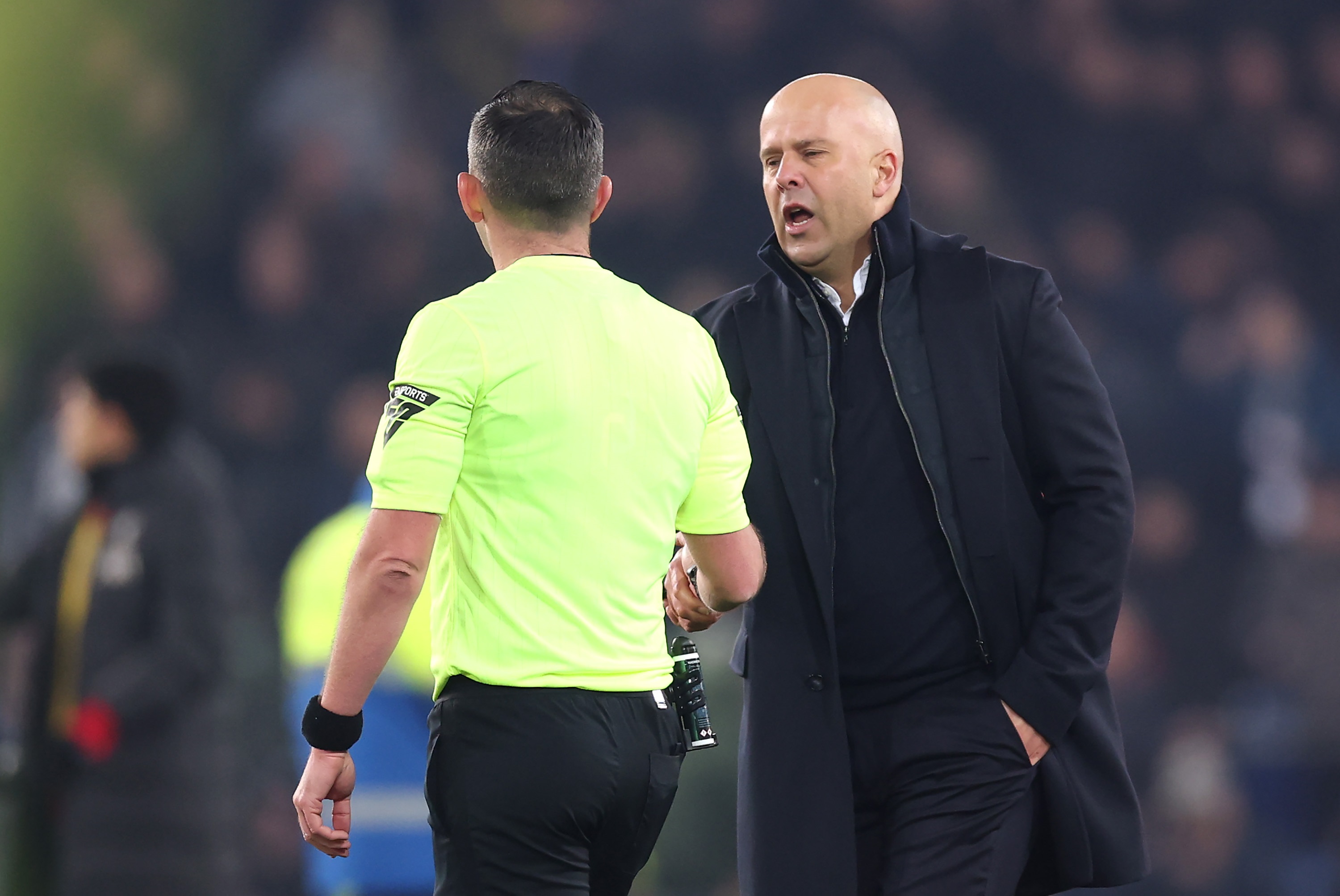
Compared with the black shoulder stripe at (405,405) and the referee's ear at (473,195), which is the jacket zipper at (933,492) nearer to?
the referee's ear at (473,195)

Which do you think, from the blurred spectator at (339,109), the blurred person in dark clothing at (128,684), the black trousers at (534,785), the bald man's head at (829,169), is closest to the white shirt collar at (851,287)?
the bald man's head at (829,169)

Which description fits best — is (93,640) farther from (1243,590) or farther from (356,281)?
(1243,590)

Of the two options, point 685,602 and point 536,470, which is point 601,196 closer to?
point 536,470

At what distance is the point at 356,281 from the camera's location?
18.2 feet

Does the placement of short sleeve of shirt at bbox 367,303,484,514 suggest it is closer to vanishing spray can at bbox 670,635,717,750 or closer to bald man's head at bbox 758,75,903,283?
vanishing spray can at bbox 670,635,717,750

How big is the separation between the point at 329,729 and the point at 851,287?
48.8 inches

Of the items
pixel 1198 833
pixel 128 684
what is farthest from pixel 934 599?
pixel 1198 833

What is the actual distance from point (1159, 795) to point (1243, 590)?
84 cm

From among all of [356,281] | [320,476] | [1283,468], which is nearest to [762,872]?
[320,476]

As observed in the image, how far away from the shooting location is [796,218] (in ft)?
8.29

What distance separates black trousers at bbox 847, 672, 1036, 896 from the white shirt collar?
64cm

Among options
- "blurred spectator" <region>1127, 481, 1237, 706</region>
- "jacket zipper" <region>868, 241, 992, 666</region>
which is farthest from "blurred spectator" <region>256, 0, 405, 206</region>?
"jacket zipper" <region>868, 241, 992, 666</region>

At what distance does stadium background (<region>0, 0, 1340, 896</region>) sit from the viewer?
5.34m

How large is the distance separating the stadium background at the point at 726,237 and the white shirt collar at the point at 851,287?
9.38ft
